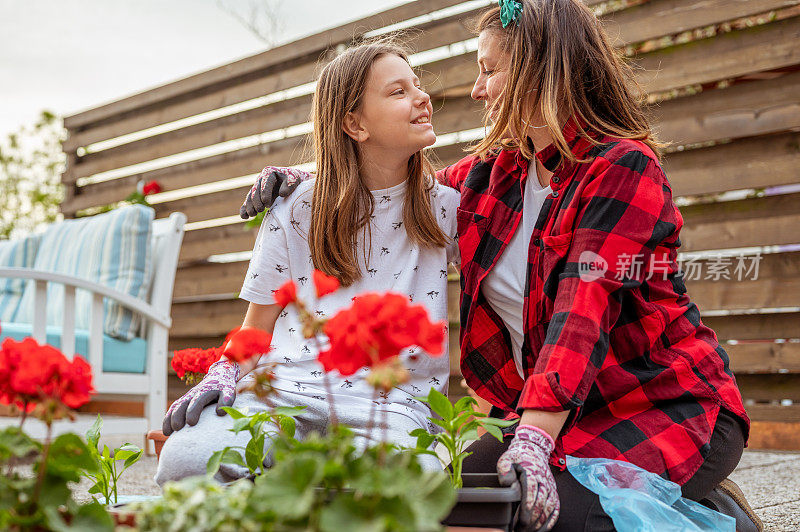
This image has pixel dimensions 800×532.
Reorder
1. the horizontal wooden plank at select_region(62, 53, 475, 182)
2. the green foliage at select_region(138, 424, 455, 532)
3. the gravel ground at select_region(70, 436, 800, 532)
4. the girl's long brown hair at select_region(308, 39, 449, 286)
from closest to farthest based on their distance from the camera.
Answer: the green foliage at select_region(138, 424, 455, 532)
the girl's long brown hair at select_region(308, 39, 449, 286)
the gravel ground at select_region(70, 436, 800, 532)
the horizontal wooden plank at select_region(62, 53, 475, 182)

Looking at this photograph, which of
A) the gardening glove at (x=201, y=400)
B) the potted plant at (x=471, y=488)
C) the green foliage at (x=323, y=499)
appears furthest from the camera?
the gardening glove at (x=201, y=400)

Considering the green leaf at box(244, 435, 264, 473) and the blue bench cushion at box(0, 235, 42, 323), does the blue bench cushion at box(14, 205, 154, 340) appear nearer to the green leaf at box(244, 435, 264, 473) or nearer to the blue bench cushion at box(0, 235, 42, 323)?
the blue bench cushion at box(0, 235, 42, 323)

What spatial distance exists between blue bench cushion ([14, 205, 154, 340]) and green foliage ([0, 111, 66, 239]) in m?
2.93

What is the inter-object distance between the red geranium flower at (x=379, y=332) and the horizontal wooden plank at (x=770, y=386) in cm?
221

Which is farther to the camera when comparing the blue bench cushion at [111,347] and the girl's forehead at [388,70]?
the blue bench cushion at [111,347]

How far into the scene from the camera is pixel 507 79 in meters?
1.38

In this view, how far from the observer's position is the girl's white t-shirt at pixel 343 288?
1461 mm

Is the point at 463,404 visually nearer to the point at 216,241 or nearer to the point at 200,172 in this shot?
the point at 216,241

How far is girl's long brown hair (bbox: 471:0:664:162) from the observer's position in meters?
1.34

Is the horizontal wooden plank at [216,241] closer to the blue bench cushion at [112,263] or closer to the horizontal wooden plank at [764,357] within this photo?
the blue bench cushion at [112,263]

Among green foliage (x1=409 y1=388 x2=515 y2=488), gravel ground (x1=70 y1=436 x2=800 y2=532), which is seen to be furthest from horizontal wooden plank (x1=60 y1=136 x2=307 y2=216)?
green foliage (x1=409 y1=388 x2=515 y2=488)

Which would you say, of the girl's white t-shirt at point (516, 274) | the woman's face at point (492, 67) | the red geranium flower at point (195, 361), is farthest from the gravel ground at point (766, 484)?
the woman's face at point (492, 67)

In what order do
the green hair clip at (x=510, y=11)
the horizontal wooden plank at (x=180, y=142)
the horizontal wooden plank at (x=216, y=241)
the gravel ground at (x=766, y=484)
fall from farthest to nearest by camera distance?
the horizontal wooden plank at (x=216, y=241) < the horizontal wooden plank at (x=180, y=142) < the gravel ground at (x=766, y=484) < the green hair clip at (x=510, y=11)

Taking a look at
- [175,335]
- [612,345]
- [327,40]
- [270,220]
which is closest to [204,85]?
[327,40]
